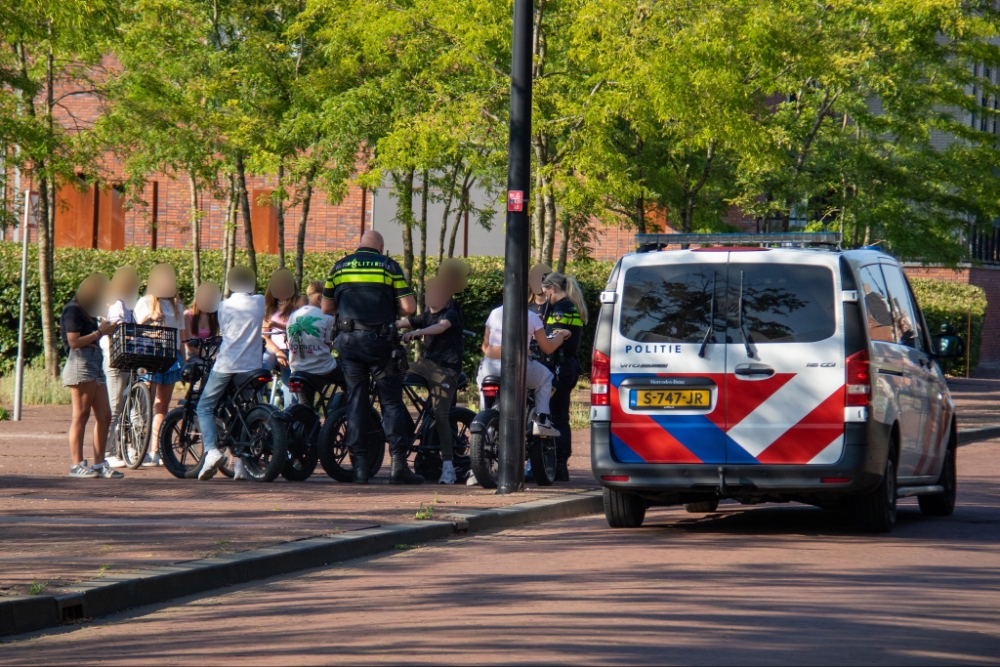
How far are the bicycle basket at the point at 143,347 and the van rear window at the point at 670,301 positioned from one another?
15.4ft

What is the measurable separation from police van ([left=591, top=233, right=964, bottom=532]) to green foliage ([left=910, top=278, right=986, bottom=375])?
88.4 ft

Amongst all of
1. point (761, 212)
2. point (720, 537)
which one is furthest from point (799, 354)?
point (761, 212)

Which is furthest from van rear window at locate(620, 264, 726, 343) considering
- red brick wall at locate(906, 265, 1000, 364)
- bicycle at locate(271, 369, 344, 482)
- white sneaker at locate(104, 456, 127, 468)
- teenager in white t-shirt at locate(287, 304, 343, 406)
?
red brick wall at locate(906, 265, 1000, 364)

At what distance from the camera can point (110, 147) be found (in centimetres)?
2062

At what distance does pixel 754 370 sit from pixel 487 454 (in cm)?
309

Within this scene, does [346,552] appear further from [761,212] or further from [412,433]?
[761,212]

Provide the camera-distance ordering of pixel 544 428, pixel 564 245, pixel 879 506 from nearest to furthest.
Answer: pixel 879 506, pixel 544 428, pixel 564 245

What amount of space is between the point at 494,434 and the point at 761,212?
13730 mm

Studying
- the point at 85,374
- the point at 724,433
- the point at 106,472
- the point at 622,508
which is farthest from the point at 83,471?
the point at 724,433

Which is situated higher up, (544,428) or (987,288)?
(987,288)

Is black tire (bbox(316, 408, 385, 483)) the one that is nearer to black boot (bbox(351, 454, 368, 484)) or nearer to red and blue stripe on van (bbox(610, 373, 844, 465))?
black boot (bbox(351, 454, 368, 484))

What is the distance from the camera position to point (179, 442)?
13.1 meters

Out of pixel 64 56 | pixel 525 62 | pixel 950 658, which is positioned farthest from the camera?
pixel 64 56

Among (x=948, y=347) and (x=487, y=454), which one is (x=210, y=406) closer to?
(x=487, y=454)
